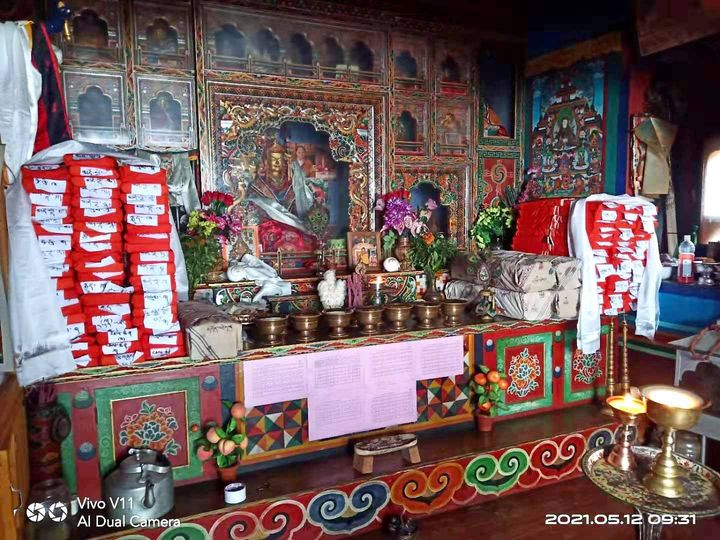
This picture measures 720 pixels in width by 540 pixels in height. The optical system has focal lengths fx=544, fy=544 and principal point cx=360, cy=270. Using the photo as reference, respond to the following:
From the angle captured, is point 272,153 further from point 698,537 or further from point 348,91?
point 698,537

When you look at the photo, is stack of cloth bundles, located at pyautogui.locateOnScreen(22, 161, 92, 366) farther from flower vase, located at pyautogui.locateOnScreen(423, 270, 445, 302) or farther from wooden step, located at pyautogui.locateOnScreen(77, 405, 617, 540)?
flower vase, located at pyautogui.locateOnScreen(423, 270, 445, 302)

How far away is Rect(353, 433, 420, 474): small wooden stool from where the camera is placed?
3750mm

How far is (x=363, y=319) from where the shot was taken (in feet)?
14.0

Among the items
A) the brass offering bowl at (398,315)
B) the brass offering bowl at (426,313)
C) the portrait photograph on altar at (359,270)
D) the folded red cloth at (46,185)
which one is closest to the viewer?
the folded red cloth at (46,185)

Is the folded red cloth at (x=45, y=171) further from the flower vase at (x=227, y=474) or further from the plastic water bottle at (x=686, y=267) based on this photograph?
the plastic water bottle at (x=686, y=267)

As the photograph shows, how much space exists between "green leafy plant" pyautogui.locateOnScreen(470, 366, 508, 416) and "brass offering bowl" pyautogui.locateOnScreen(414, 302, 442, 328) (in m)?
0.57

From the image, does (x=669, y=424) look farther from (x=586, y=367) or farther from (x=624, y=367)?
(x=586, y=367)

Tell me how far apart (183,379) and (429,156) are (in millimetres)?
3497

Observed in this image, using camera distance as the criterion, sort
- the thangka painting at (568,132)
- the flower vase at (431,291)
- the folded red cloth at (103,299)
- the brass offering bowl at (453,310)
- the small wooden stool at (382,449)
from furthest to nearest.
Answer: the thangka painting at (568,132) → the flower vase at (431,291) → the brass offering bowl at (453,310) → the small wooden stool at (382,449) → the folded red cloth at (103,299)

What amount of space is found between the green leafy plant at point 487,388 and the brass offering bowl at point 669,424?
7.03 ft

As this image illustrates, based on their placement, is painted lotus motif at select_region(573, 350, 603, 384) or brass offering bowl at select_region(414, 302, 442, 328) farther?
painted lotus motif at select_region(573, 350, 603, 384)

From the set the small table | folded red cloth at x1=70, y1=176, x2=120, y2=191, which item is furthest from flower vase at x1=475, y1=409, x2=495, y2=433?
folded red cloth at x1=70, y1=176, x2=120, y2=191

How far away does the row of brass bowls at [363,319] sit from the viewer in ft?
13.0

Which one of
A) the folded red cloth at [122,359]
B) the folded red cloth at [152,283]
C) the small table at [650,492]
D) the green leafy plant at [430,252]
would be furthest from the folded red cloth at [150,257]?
the green leafy plant at [430,252]
